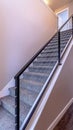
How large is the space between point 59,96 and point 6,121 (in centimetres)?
107

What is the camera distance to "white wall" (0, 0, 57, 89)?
295cm

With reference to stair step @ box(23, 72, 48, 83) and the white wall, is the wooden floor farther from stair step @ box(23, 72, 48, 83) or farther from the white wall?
the white wall

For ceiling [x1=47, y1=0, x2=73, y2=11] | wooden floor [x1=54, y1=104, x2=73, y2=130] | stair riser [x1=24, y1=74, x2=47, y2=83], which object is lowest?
wooden floor [x1=54, y1=104, x2=73, y2=130]

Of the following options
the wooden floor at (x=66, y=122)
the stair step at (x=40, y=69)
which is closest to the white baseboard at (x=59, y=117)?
the wooden floor at (x=66, y=122)

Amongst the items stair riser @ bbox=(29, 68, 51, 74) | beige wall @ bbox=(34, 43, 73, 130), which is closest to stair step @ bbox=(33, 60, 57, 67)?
stair riser @ bbox=(29, 68, 51, 74)

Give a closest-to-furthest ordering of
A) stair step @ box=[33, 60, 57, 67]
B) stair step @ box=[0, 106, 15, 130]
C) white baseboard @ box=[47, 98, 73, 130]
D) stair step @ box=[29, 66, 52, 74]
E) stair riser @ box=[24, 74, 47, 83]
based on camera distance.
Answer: stair step @ box=[0, 106, 15, 130] → white baseboard @ box=[47, 98, 73, 130] → stair riser @ box=[24, 74, 47, 83] → stair step @ box=[29, 66, 52, 74] → stair step @ box=[33, 60, 57, 67]

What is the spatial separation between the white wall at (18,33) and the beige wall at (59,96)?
1.12 meters

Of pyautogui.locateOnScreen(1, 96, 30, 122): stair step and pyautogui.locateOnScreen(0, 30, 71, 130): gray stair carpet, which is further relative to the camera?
pyautogui.locateOnScreen(0, 30, 71, 130): gray stair carpet

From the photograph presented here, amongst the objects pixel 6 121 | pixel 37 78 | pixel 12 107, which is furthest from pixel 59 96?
pixel 6 121

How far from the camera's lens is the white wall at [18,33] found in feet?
9.69

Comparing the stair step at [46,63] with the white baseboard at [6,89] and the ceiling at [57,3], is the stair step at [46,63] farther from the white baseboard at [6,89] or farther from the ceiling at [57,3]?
the ceiling at [57,3]

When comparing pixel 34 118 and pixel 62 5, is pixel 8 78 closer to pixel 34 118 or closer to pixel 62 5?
pixel 34 118

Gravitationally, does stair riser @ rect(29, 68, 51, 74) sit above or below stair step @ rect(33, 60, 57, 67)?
below

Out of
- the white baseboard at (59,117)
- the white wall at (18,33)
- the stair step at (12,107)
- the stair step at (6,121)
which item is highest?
the white wall at (18,33)
